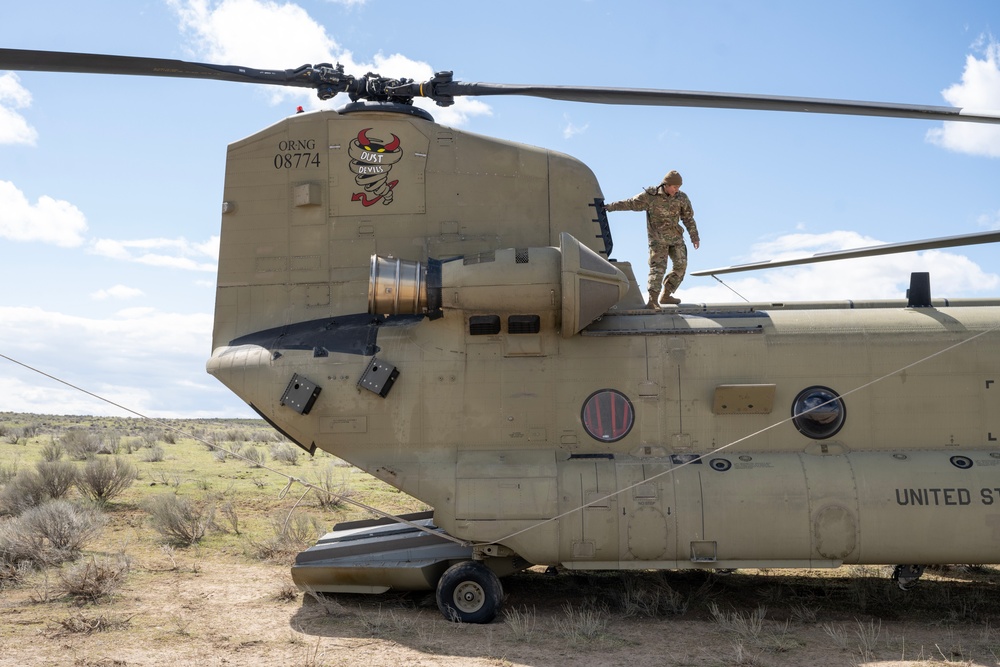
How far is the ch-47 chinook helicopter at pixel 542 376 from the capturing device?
27.2 feet

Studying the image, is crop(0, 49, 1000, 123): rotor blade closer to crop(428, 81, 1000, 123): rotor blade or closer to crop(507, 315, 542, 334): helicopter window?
crop(428, 81, 1000, 123): rotor blade

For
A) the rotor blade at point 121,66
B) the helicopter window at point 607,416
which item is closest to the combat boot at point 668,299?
the helicopter window at point 607,416

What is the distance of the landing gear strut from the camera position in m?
8.90

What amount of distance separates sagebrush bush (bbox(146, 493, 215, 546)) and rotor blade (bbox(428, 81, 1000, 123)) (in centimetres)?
822

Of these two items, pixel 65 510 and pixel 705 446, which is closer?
pixel 705 446

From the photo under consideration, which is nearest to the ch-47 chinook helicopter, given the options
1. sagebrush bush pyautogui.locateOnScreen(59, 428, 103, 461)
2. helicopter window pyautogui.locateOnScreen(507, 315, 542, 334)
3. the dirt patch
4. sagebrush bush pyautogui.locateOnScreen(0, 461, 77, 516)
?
helicopter window pyautogui.locateOnScreen(507, 315, 542, 334)

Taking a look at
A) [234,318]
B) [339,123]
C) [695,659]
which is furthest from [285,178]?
[695,659]

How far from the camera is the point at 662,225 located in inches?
379

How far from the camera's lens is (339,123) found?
384 inches

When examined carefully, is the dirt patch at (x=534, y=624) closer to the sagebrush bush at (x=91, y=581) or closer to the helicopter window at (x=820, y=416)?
the sagebrush bush at (x=91, y=581)

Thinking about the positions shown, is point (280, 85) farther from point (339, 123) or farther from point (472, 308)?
point (472, 308)

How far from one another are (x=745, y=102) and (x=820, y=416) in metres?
3.47

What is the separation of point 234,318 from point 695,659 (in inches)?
252

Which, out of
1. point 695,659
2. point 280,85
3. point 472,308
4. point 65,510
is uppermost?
point 280,85
